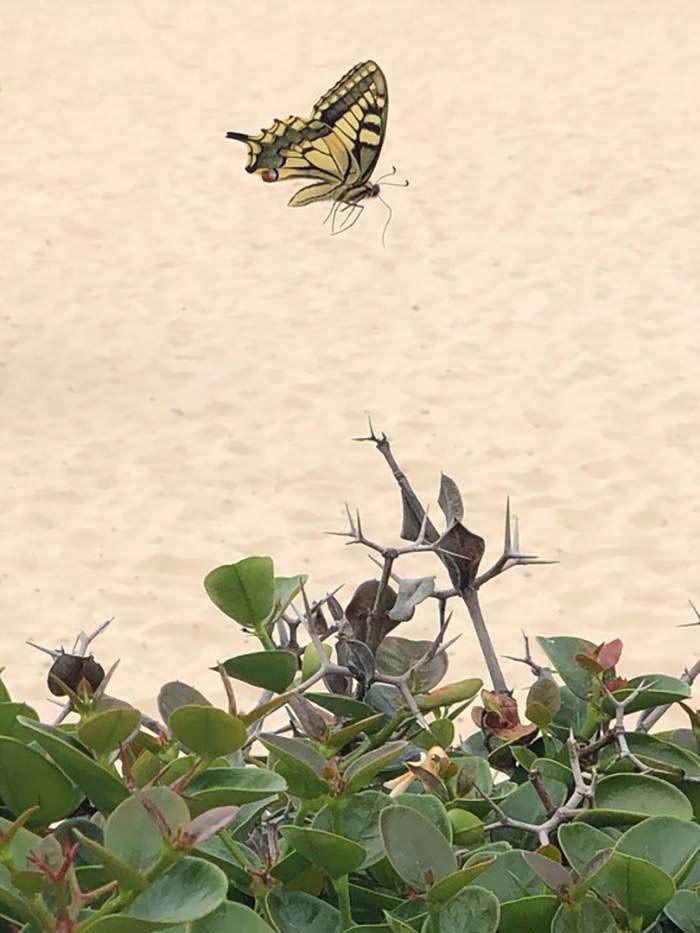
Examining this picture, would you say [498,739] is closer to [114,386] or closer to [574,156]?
[114,386]

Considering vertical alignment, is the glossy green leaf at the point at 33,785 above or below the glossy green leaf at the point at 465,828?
above

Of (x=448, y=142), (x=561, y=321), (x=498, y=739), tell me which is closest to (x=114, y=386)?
(x=561, y=321)

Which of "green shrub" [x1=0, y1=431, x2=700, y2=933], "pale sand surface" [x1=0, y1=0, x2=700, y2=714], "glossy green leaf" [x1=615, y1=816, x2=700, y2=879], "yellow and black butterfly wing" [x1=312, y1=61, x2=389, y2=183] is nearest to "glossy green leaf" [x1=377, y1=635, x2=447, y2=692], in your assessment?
"green shrub" [x1=0, y1=431, x2=700, y2=933]

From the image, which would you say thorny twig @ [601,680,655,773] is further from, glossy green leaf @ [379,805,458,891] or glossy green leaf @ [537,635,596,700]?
glossy green leaf @ [379,805,458,891]

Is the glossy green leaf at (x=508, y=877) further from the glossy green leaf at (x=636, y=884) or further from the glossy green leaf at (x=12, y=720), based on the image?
the glossy green leaf at (x=12, y=720)

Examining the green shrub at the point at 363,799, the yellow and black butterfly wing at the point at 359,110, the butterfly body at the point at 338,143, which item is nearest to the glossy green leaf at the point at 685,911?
the green shrub at the point at 363,799
